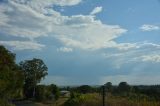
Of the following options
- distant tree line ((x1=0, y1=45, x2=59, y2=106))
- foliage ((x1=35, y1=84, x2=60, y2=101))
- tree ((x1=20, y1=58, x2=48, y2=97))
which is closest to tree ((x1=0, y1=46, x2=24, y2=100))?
distant tree line ((x1=0, y1=45, x2=59, y2=106))

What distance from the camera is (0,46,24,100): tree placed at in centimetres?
3531

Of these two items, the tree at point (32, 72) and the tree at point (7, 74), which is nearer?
the tree at point (7, 74)

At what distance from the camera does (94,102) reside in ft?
75.3

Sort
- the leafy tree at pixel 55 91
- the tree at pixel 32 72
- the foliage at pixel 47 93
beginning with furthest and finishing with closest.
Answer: the tree at pixel 32 72, the leafy tree at pixel 55 91, the foliage at pixel 47 93

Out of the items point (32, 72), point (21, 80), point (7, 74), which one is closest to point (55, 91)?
point (32, 72)

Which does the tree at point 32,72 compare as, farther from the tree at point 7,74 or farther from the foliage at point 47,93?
the tree at point 7,74

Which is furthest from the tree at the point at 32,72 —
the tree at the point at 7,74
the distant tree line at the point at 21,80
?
the tree at the point at 7,74

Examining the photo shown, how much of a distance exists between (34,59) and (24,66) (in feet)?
8.55

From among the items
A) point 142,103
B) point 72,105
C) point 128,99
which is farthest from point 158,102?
point 72,105

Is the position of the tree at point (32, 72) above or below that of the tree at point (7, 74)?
above

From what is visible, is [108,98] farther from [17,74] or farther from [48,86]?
[48,86]

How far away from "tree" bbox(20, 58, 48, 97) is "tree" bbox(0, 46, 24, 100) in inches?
1437

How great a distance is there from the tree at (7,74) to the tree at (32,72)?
36510 mm

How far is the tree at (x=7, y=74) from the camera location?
116 ft
